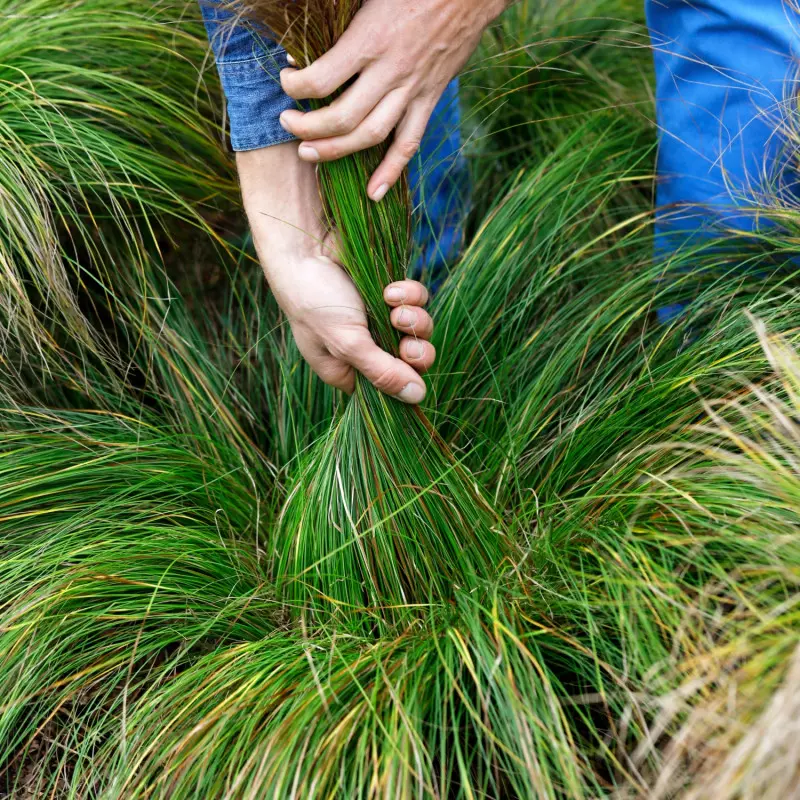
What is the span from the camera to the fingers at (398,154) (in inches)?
39.0

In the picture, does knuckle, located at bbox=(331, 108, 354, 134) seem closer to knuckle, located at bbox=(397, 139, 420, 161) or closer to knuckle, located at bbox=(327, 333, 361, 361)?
knuckle, located at bbox=(397, 139, 420, 161)

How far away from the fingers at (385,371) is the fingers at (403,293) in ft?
0.19

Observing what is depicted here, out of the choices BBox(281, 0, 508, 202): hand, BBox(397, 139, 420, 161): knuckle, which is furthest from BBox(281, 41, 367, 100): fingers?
BBox(397, 139, 420, 161): knuckle

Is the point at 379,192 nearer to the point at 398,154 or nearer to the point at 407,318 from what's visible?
the point at 398,154

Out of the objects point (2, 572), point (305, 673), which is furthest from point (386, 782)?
point (2, 572)

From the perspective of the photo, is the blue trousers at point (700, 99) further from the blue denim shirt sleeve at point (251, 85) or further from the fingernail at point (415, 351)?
the fingernail at point (415, 351)

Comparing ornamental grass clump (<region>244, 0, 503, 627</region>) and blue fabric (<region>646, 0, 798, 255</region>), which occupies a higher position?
blue fabric (<region>646, 0, 798, 255</region>)

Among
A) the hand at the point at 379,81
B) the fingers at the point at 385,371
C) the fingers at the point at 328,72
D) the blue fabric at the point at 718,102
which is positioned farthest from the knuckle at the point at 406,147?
the blue fabric at the point at 718,102

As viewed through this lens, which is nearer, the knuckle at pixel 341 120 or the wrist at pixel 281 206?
the knuckle at pixel 341 120

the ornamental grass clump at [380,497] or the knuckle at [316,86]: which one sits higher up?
the knuckle at [316,86]

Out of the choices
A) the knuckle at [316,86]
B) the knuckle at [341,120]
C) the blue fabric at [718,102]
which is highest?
the knuckle at [316,86]

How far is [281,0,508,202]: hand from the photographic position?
945 mm

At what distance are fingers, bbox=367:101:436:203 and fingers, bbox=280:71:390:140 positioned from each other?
55 millimetres

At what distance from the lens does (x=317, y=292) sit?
1.06m
